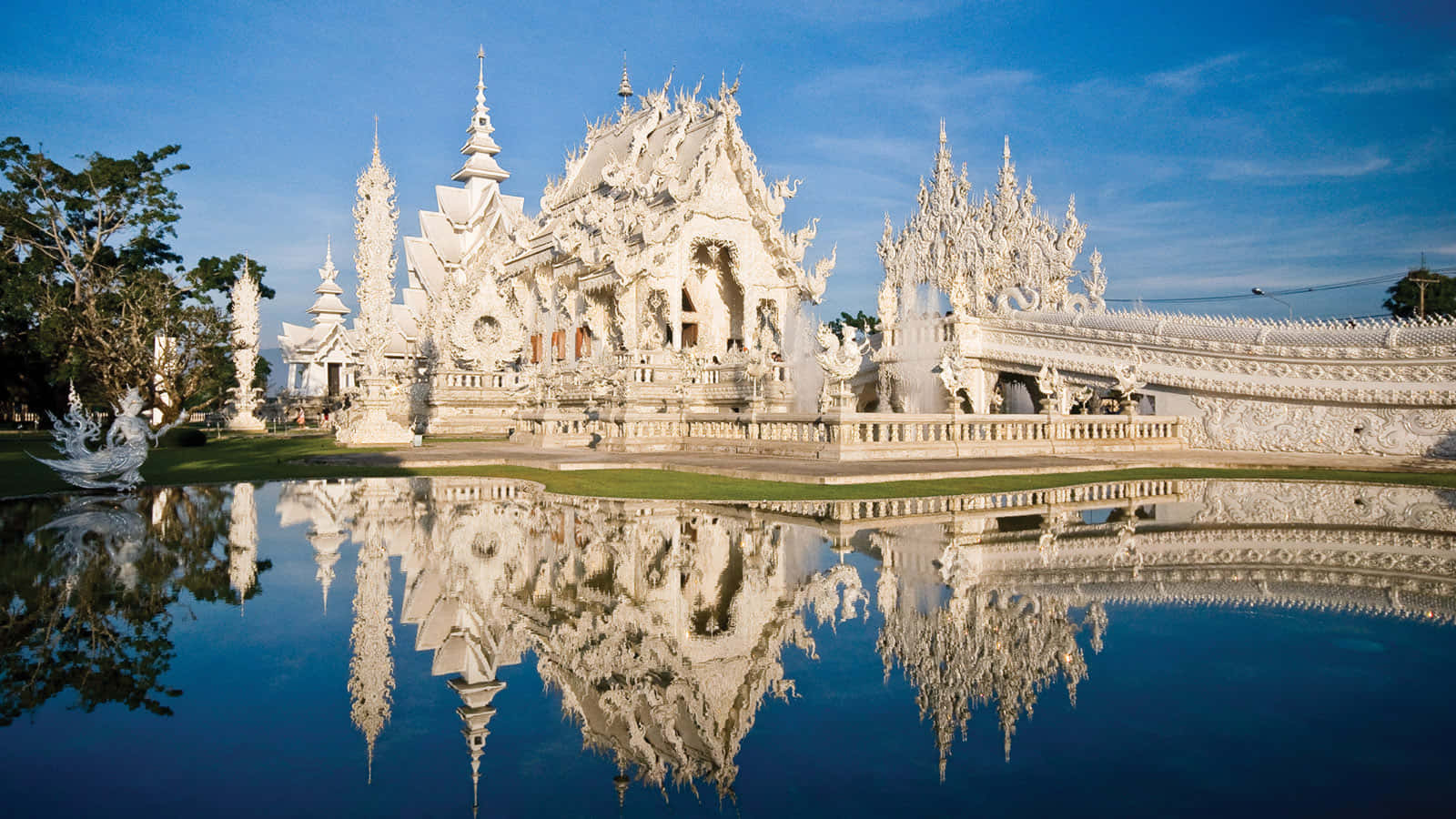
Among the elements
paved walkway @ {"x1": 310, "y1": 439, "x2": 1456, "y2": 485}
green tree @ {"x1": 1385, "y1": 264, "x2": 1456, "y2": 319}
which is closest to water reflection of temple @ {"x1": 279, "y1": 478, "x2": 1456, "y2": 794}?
paved walkway @ {"x1": 310, "y1": 439, "x2": 1456, "y2": 485}

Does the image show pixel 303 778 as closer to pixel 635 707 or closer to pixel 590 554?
pixel 635 707

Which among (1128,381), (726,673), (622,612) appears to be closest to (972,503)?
(622,612)

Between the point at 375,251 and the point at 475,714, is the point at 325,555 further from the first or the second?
the point at 375,251

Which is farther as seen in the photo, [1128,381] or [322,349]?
[322,349]

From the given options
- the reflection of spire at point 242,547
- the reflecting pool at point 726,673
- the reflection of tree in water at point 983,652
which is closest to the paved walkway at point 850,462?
the reflecting pool at point 726,673

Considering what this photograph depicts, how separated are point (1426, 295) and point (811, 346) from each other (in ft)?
128

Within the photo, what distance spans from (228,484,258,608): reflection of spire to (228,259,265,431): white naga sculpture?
2924cm

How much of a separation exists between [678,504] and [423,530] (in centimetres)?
308

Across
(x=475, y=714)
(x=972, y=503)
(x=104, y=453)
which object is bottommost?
(x=475, y=714)

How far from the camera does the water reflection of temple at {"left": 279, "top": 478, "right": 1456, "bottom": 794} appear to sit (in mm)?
4430

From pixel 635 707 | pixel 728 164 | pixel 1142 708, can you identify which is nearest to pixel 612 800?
pixel 635 707

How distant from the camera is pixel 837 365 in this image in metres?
17.9

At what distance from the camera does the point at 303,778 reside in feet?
11.5

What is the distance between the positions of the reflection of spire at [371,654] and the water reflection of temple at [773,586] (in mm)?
20
